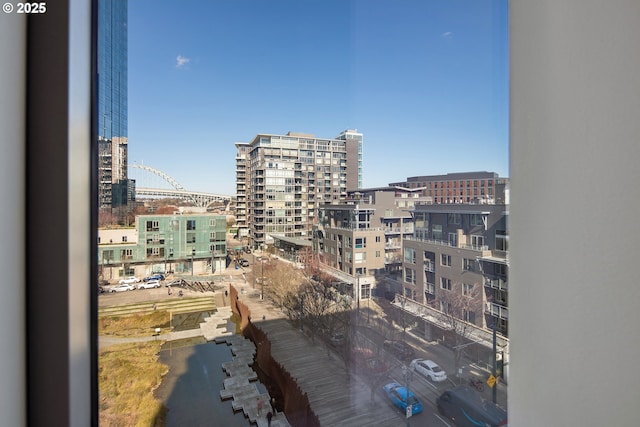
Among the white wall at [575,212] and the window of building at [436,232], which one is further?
the window of building at [436,232]

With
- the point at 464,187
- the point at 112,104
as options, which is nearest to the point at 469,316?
the point at 464,187

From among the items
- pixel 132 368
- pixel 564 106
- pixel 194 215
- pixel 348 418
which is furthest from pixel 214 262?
pixel 564 106

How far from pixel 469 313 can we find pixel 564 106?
0.59 meters

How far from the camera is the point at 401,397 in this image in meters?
0.97

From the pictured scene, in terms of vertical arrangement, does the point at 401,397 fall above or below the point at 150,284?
below

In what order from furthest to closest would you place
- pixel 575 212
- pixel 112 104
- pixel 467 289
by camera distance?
1. pixel 467 289
2. pixel 112 104
3. pixel 575 212

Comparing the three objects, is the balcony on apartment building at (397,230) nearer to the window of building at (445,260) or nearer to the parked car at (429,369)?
the window of building at (445,260)

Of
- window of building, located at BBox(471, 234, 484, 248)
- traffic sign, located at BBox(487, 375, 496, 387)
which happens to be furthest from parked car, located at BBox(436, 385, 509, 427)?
window of building, located at BBox(471, 234, 484, 248)

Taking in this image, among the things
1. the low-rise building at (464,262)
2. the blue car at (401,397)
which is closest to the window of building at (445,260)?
the low-rise building at (464,262)

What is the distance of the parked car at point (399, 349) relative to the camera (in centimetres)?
98

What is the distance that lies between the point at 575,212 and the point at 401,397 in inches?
26.7

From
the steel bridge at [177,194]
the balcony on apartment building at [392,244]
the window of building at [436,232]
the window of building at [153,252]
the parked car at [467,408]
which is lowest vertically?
the parked car at [467,408]

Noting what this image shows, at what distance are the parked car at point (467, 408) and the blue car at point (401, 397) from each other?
0.06 meters

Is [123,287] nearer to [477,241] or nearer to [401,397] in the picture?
[401,397]
